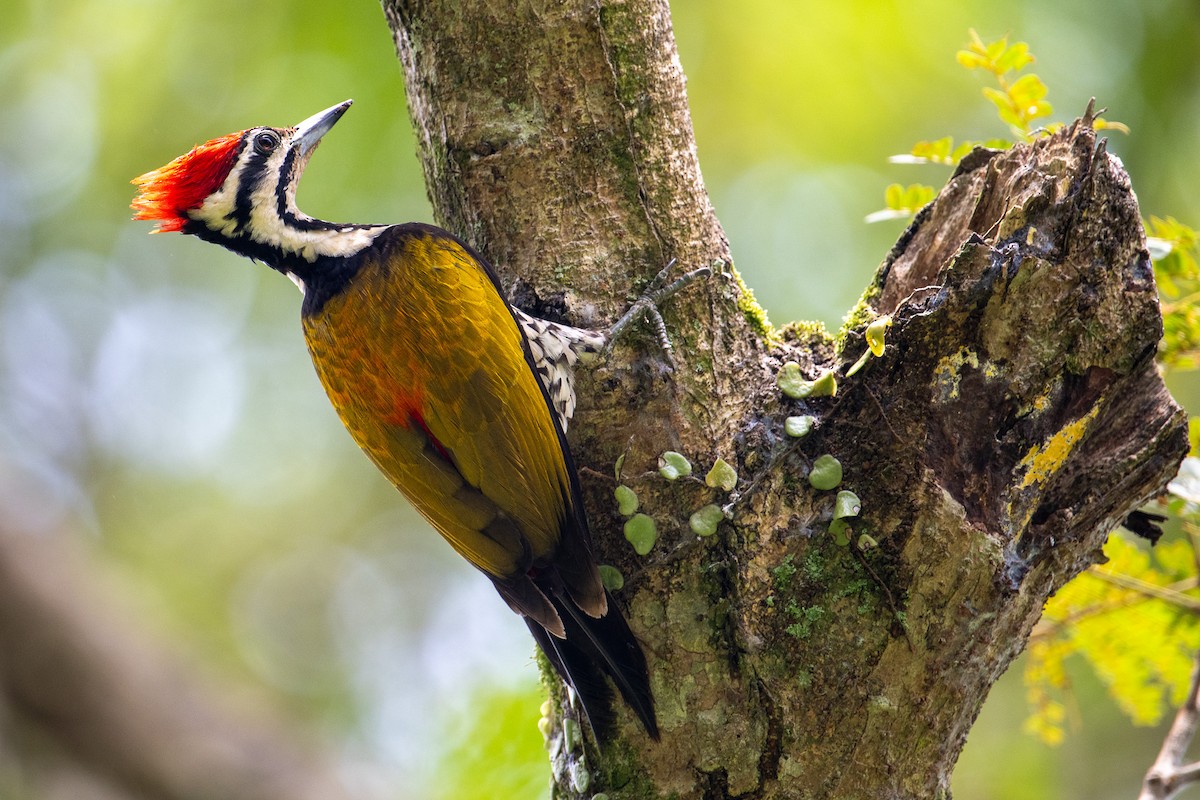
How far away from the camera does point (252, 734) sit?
16.2 ft

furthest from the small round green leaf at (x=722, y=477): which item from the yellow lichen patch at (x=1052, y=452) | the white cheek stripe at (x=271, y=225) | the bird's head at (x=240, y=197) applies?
the bird's head at (x=240, y=197)

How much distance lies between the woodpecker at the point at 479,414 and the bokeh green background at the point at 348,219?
1531mm

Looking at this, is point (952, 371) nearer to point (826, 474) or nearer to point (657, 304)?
point (826, 474)

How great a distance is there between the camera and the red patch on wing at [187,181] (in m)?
3.22

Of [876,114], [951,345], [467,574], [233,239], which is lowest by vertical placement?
[951,345]

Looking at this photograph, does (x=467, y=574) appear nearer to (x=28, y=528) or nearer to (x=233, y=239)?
(x=28, y=528)

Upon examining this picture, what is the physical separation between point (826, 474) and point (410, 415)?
1132 mm

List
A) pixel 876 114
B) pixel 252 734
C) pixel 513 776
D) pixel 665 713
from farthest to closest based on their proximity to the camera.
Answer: pixel 876 114 → pixel 252 734 → pixel 513 776 → pixel 665 713

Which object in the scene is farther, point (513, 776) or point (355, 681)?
point (355, 681)

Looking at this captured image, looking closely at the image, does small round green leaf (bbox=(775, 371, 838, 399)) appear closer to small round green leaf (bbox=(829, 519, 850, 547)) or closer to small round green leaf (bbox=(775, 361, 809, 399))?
small round green leaf (bbox=(775, 361, 809, 399))

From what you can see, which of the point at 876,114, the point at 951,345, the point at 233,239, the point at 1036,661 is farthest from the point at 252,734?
the point at 876,114

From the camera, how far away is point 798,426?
8.07 ft

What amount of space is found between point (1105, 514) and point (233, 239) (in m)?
2.67

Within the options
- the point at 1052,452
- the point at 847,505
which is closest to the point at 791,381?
the point at 847,505
